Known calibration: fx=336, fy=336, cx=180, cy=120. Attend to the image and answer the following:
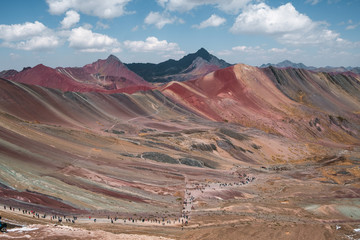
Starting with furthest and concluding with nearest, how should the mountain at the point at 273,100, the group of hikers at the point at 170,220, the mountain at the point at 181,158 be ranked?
the mountain at the point at 273,100 → the mountain at the point at 181,158 → the group of hikers at the point at 170,220

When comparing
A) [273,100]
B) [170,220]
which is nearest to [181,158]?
[170,220]

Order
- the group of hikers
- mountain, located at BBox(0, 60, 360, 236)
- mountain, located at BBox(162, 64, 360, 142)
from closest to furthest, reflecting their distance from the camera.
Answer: the group of hikers
mountain, located at BBox(0, 60, 360, 236)
mountain, located at BBox(162, 64, 360, 142)

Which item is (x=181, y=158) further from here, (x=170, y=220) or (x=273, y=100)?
(x=273, y=100)

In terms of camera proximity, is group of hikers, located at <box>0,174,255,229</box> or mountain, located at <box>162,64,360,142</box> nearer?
group of hikers, located at <box>0,174,255,229</box>

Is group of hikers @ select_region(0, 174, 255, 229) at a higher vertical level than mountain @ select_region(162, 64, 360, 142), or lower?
lower

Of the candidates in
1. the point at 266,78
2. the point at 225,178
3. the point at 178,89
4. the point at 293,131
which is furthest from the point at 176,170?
the point at 266,78

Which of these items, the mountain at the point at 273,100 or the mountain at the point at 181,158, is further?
the mountain at the point at 273,100

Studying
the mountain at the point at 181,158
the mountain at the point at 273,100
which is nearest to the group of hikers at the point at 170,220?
the mountain at the point at 181,158

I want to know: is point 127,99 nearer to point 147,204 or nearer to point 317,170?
point 317,170

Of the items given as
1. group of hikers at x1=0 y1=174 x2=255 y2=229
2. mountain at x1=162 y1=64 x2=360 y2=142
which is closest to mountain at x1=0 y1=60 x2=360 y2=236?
group of hikers at x1=0 y1=174 x2=255 y2=229

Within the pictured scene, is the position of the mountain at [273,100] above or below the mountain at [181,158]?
above

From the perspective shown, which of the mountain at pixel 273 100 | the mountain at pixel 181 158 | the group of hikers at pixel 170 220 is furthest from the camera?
the mountain at pixel 273 100

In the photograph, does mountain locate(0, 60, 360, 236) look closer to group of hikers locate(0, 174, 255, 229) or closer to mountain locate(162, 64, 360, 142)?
group of hikers locate(0, 174, 255, 229)

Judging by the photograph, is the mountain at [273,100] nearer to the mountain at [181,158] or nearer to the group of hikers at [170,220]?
the mountain at [181,158]
